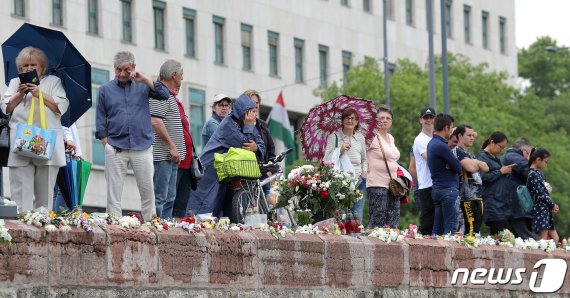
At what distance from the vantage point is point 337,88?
5931 cm

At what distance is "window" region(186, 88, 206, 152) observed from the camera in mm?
57562

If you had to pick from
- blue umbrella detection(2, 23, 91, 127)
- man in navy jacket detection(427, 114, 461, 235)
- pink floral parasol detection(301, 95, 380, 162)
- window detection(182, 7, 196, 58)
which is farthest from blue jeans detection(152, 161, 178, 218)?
window detection(182, 7, 196, 58)

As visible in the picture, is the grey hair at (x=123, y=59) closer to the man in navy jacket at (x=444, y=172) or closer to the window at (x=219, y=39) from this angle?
the man in navy jacket at (x=444, y=172)

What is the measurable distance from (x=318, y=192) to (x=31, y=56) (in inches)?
172

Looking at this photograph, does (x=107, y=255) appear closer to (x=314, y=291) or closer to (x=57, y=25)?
(x=314, y=291)

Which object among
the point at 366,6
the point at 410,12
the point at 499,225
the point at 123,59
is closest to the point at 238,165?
the point at 123,59

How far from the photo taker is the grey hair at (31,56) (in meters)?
17.3

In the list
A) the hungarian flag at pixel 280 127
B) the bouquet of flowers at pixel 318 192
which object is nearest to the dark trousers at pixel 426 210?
the bouquet of flowers at pixel 318 192

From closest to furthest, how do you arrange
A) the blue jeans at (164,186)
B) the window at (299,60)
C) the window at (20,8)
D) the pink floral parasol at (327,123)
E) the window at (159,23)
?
1. the blue jeans at (164,186)
2. the pink floral parasol at (327,123)
3. the window at (20,8)
4. the window at (159,23)
5. the window at (299,60)

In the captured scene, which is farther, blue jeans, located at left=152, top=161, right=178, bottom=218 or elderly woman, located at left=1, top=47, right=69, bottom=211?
blue jeans, located at left=152, top=161, right=178, bottom=218

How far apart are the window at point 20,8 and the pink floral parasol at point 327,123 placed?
92.7 feet

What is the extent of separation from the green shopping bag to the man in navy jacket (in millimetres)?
2979

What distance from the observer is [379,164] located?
22.1 meters

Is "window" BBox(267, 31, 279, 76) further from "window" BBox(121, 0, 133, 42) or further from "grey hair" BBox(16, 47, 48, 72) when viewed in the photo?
"grey hair" BBox(16, 47, 48, 72)
